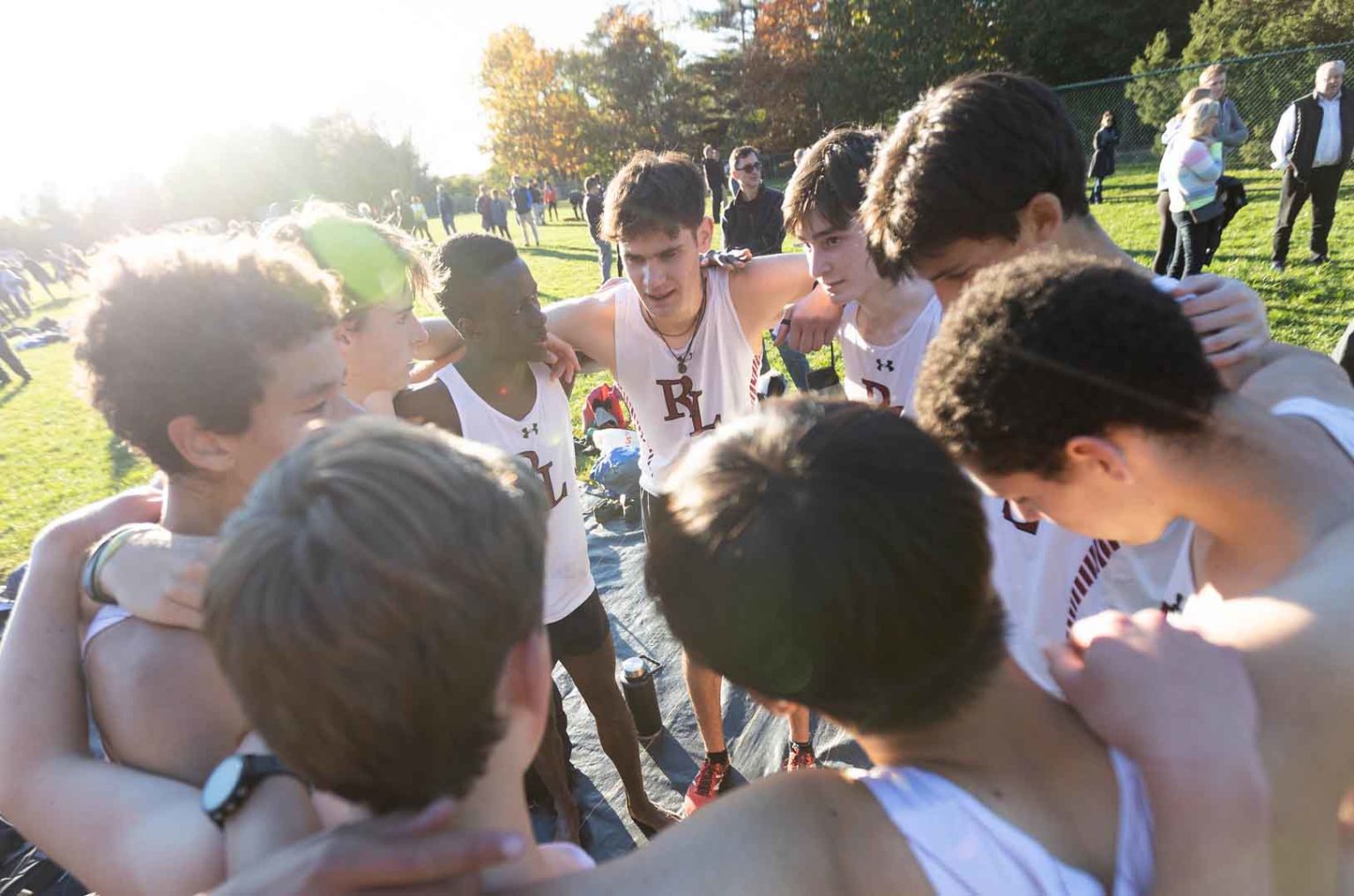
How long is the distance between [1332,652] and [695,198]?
2.63m

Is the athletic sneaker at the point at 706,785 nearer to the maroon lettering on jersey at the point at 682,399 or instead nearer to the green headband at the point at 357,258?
the maroon lettering on jersey at the point at 682,399

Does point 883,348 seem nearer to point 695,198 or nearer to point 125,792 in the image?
point 695,198

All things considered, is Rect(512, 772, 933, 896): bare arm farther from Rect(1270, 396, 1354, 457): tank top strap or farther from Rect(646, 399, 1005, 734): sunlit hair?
Rect(1270, 396, 1354, 457): tank top strap

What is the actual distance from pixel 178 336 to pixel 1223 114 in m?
12.6

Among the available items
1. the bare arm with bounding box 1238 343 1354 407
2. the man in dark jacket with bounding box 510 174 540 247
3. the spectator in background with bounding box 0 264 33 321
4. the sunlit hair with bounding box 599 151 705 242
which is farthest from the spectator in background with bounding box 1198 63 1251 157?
the spectator in background with bounding box 0 264 33 321

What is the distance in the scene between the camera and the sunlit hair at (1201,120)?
23.5 feet

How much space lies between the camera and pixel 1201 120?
7164mm

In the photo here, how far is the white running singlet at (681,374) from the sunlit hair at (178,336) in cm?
179

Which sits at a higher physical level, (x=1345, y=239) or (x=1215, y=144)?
(x=1215, y=144)

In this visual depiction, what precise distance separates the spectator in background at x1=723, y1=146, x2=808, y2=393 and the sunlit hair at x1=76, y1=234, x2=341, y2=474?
24.7ft

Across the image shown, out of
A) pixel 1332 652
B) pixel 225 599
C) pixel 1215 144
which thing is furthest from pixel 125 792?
pixel 1215 144

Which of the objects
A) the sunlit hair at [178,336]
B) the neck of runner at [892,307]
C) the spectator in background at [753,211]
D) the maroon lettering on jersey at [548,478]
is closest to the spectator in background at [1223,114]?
the spectator in background at [753,211]

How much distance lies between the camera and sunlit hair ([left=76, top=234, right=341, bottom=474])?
1315 mm

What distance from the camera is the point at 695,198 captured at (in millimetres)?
3031
